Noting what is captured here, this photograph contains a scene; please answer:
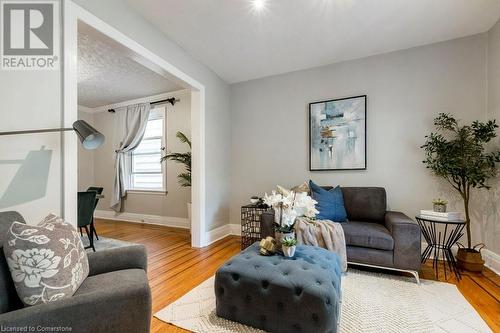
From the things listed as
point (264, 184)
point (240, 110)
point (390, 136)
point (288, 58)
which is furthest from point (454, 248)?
point (240, 110)

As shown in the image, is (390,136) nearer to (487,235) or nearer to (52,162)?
(487,235)

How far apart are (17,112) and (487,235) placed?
4.47 meters

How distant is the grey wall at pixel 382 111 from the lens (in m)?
2.61

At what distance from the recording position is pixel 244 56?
3037 mm

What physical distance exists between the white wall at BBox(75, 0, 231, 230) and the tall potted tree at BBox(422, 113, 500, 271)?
2.88 m

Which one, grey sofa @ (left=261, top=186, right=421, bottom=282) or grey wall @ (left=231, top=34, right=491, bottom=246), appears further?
grey wall @ (left=231, top=34, right=491, bottom=246)

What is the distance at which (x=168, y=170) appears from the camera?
452 centimetres

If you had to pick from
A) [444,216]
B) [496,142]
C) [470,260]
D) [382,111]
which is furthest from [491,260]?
[382,111]

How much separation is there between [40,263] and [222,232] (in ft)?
9.16

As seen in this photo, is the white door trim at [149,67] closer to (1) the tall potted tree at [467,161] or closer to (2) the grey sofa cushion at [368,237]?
(2) the grey sofa cushion at [368,237]

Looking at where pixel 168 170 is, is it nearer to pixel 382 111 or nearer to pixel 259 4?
pixel 259 4

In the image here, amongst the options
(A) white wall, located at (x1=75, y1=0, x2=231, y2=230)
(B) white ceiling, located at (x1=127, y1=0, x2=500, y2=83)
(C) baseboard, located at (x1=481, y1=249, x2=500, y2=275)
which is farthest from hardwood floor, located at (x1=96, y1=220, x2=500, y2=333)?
(B) white ceiling, located at (x1=127, y1=0, x2=500, y2=83)

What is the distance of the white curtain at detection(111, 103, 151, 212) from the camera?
4688mm

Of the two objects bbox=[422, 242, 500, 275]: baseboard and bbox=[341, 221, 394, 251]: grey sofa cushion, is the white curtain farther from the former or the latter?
bbox=[422, 242, 500, 275]: baseboard
